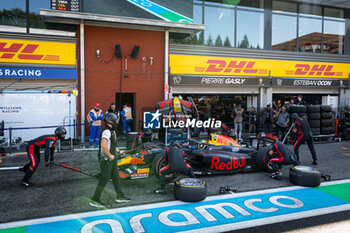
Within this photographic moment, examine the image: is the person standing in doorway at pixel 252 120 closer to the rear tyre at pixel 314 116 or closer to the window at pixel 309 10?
the rear tyre at pixel 314 116

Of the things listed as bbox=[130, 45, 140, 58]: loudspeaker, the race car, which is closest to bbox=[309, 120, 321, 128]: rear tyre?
the race car

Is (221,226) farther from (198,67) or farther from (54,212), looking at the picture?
(198,67)

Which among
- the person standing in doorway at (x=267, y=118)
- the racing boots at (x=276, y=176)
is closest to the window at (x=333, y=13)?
the person standing in doorway at (x=267, y=118)

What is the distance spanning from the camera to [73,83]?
42.2ft

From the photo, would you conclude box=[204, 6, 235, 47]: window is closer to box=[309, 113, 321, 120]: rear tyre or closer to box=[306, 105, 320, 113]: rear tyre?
box=[306, 105, 320, 113]: rear tyre

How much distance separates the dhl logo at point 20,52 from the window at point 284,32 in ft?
46.8

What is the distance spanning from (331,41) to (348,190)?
55.1ft

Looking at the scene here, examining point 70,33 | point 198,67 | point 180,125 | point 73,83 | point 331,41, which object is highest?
point 331,41

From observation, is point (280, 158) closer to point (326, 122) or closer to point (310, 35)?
point (326, 122)

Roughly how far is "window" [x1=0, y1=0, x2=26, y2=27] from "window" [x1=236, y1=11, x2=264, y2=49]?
478 inches

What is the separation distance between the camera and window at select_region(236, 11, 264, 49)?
55.0 feet

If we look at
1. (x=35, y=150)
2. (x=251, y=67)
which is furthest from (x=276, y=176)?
(x=251, y=67)

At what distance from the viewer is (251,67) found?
16.4 m

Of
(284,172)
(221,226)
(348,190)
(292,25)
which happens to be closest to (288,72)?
(292,25)
